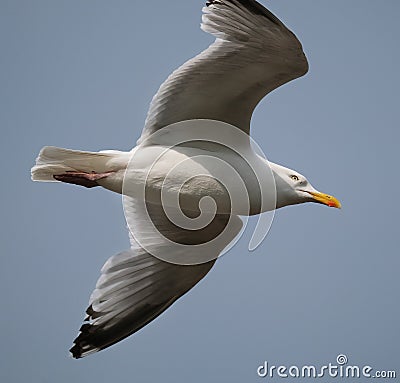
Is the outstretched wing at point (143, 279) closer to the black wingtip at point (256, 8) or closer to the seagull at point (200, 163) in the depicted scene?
the seagull at point (200, 163)

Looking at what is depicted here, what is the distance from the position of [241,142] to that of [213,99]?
405 millimetres

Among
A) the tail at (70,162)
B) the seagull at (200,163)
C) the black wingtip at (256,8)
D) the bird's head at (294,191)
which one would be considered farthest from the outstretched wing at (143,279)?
the black wingtip at (256,8)

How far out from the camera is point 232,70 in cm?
609

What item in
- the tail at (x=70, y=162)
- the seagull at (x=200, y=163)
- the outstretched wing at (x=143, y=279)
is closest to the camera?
the seagull at (x=200, y=163)

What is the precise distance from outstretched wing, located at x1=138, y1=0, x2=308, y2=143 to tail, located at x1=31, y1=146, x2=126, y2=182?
313 mm

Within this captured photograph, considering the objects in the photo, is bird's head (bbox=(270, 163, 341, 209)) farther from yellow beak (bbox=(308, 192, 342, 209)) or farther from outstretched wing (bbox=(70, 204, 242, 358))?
outstretched wing (bbox=(70, 204, 242, 358))

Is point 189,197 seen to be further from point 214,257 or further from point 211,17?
point 211,17

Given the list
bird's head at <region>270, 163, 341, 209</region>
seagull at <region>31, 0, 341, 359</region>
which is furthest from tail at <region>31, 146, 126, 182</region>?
bird's head at <region>270, 163, 341, 209</region>

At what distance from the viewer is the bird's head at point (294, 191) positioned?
6.43 metres

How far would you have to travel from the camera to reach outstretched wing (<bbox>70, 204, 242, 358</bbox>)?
276 inches

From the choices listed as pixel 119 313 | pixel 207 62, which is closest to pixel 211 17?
pixel 207 62

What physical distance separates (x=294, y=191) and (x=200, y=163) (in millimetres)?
773

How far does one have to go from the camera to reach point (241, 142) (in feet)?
21.1

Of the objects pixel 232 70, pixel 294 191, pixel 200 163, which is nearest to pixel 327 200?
pixel 294 191
